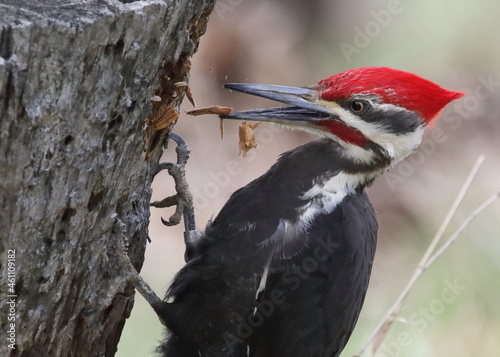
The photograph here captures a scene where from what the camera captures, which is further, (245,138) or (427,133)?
(427,133)

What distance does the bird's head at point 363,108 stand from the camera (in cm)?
255

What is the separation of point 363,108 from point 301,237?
0.52 m

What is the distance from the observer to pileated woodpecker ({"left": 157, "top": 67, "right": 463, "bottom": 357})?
2574 millimetres

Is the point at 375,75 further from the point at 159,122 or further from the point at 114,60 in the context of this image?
the point at 114,60

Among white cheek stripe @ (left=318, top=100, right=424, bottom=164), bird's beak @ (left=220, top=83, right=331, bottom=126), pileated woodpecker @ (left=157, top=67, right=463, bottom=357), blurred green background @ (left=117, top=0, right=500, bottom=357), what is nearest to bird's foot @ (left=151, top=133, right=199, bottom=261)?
pileated woodpecker @ (left=157, top=67, right=463, bottom=357)

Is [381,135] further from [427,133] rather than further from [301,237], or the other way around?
[427,133]

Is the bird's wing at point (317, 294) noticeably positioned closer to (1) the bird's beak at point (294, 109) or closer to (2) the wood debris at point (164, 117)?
(1) the bird's beak at point (294, 109)

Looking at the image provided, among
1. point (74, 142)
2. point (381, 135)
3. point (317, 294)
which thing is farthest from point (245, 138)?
point (74, 142)

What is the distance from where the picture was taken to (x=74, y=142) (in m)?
1.86

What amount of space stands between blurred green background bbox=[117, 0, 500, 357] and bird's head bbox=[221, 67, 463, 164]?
214cm

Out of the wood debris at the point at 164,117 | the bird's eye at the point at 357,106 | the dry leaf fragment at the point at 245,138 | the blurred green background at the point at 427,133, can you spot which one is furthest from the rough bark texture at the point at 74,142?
the blurred green background at the point at 427,133

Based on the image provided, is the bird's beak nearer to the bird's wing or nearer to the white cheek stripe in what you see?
the white cheek stripe

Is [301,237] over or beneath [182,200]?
beneath

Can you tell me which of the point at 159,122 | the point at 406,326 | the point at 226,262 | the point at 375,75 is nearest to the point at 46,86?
the point at 159,122
